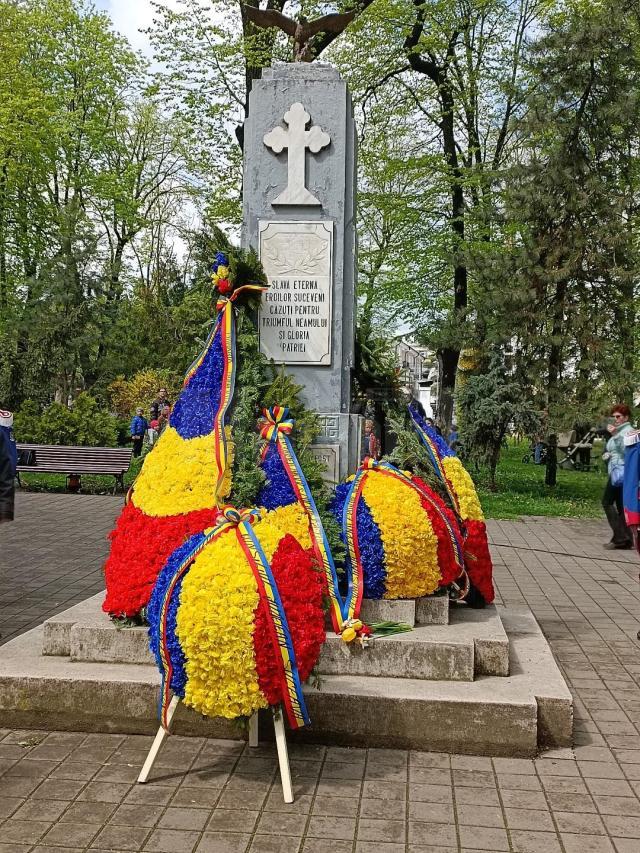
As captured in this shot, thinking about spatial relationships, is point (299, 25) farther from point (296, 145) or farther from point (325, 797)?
point (325, 797)

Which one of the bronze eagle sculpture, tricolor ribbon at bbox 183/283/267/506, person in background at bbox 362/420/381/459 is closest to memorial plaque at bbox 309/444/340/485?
person in background at bbox 362/420/381/459

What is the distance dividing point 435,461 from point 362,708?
7.35ft

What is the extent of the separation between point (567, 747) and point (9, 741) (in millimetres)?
2970

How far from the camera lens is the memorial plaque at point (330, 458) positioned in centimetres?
621

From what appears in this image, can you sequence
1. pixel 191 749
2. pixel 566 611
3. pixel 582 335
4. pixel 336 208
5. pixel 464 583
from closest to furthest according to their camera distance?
pixel 191 749
pixel 464 583
pixel 336 208
pixel 566 611
pixel 582 335

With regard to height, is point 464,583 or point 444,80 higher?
point 444,80

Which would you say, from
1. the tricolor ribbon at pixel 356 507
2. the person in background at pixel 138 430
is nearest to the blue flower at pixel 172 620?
the tricolor ribbon at pixel 356 507

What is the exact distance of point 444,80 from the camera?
23.7 m

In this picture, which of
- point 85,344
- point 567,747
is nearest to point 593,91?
point 85,344

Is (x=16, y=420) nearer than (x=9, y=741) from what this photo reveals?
No

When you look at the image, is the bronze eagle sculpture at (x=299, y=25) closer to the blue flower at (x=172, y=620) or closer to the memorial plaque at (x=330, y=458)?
the memorial plaque at (x=330, y=458)

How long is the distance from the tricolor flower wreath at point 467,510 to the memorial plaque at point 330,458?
2.26ft

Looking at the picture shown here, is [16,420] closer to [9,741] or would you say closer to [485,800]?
[9,741]

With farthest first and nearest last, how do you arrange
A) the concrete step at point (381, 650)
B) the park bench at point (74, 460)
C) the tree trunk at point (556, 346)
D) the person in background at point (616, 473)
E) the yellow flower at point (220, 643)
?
the tree trunk at point (556, 346) < the park bench at point (74, 460) < the person in background at point (616, 473) < the concrete step at point (381, 650) < the yellow flower at point (220, 643)
